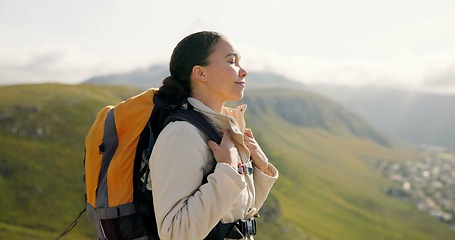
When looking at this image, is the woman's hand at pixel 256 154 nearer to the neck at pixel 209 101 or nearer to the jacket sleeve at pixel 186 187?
the neck at pixel 209 101

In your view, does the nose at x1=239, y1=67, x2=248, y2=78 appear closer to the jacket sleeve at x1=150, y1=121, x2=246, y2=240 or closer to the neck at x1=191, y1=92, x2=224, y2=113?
the neck at x1=191, y1=92, x2=224, y2=113

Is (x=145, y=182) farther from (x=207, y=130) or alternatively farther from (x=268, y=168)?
(x=268, y=168)

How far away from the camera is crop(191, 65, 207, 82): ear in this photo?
4.51 metres

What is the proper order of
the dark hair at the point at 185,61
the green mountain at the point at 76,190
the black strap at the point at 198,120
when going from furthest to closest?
the green mountain at the point at 76,190, the dark hair at the point at 185,61, the black strap at the point at 198,120

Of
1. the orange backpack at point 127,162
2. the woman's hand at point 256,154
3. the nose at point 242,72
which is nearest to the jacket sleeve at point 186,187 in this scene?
the orange backpack at point 127,162

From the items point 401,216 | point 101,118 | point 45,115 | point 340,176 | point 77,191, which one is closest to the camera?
point 101,118

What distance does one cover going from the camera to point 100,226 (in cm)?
448

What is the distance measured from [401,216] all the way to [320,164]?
49.3m

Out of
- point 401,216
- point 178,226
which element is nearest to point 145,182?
point 178,226

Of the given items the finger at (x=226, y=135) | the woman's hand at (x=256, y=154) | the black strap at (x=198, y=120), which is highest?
the black strap at (x=198, y=120)

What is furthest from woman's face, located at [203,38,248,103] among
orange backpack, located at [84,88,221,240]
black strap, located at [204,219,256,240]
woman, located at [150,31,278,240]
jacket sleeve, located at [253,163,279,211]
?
black strap, located at [204,219,256,240]

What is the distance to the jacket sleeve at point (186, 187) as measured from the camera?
12.5 feet

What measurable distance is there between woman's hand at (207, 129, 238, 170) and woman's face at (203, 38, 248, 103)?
561 mm

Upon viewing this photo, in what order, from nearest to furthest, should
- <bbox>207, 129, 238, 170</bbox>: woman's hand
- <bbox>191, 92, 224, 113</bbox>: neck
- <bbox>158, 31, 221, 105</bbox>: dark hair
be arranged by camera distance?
<bbox>207, 129, 238, 170</bbox>: woman's hand → <bbox>158, 31, 221, 105</bbox>: dark hair → <bbox>191, 92, 224, 113</bbox>: neck
